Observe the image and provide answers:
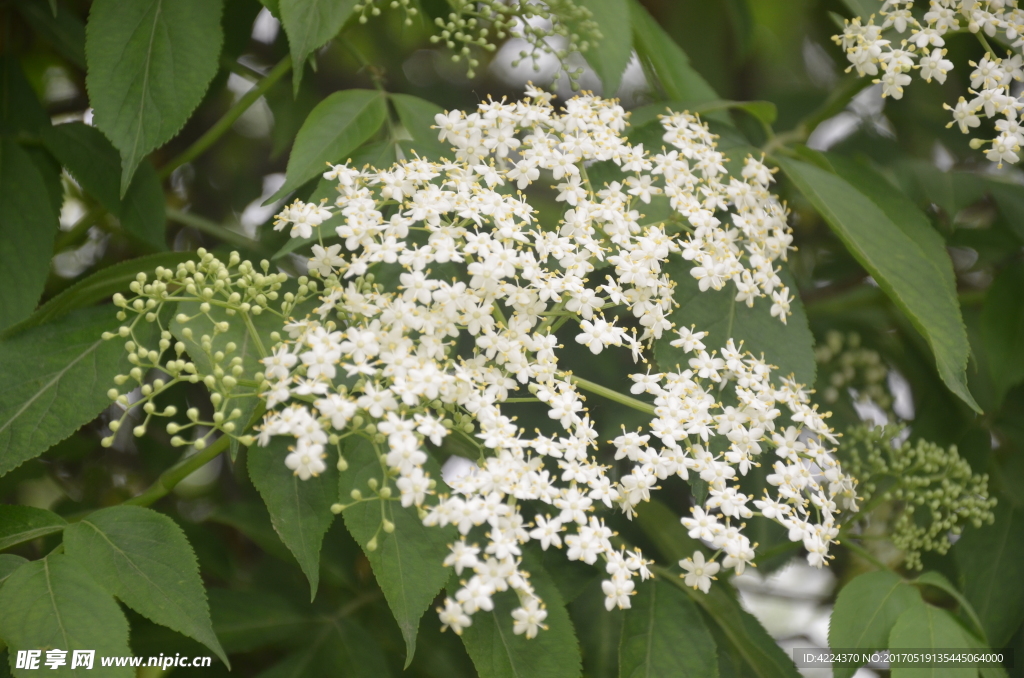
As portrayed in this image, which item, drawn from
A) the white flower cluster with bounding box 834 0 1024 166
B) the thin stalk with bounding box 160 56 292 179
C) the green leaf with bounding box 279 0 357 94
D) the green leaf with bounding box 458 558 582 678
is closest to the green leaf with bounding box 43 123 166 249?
the thin stalk with bounding box 160 56 292 179

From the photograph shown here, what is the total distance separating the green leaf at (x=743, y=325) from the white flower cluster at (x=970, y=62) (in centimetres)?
54

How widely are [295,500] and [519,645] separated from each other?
18.1 inches

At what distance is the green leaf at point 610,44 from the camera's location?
1639 millimetres

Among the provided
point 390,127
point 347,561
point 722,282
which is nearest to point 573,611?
point 347,561

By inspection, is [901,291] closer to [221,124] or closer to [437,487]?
[437,487]

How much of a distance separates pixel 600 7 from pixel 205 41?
0.82 m

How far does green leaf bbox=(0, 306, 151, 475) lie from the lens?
1296mm

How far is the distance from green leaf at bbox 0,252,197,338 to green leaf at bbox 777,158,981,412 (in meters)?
1.29

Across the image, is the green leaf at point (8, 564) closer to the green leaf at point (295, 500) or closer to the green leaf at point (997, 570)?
the green leaf at point (295, 500)

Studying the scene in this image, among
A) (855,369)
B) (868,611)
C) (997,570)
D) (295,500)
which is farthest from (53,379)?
(855,369)

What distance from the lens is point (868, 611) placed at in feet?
4.99

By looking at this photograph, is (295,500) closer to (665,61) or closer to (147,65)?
(147,65)

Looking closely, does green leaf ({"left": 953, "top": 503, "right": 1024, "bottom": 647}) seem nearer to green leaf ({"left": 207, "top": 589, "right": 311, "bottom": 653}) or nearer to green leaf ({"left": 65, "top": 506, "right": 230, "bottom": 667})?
green leaf ({"left": 207, "top": 589, "right": 311, "bottom": 653})

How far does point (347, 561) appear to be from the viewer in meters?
1.98
